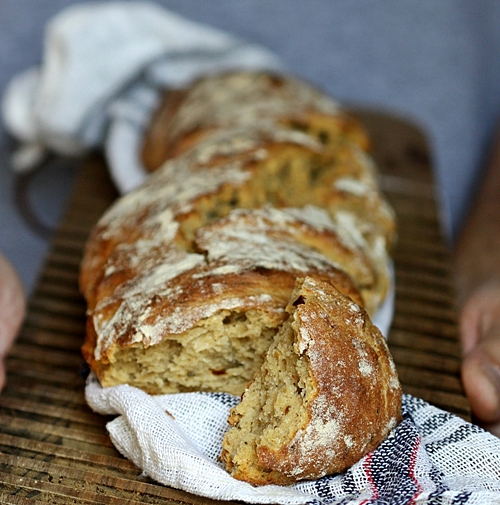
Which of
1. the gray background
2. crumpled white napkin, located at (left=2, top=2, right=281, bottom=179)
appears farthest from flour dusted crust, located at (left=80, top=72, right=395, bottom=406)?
the gray background

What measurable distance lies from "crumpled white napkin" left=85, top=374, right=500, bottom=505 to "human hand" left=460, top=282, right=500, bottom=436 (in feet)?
0.55

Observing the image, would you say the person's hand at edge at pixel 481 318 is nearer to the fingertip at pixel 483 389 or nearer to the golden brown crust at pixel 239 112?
the fingertip at pixel 483 389

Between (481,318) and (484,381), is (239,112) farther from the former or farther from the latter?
(484,381)

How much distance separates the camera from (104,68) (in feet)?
6.43

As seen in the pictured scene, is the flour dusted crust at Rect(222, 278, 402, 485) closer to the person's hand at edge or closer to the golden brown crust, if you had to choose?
the person's hand at edge

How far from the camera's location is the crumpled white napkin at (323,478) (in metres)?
0.92

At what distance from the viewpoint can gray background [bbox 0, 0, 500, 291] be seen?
236 cm

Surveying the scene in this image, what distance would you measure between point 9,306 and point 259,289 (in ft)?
1.63

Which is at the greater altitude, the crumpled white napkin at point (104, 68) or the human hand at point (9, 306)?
the crumpled white napkin at point (104, 68)

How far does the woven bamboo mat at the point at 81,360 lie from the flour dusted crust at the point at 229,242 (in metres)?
0.12

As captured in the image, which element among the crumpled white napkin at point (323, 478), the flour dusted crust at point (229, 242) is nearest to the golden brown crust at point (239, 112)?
the flour dusted crust at point (229, 242)

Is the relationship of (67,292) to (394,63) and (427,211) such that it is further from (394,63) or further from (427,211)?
(394,63)

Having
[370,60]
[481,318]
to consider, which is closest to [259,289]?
[481,318]

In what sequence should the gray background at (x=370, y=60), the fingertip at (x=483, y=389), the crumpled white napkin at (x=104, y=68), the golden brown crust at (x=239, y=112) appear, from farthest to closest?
the gray background at (x=370, y=60) → the crumpled white napkin at (x=104, y=68) → the golden brown crust at (x=239, y=112) → the fingertip at (x=483, y=389)
